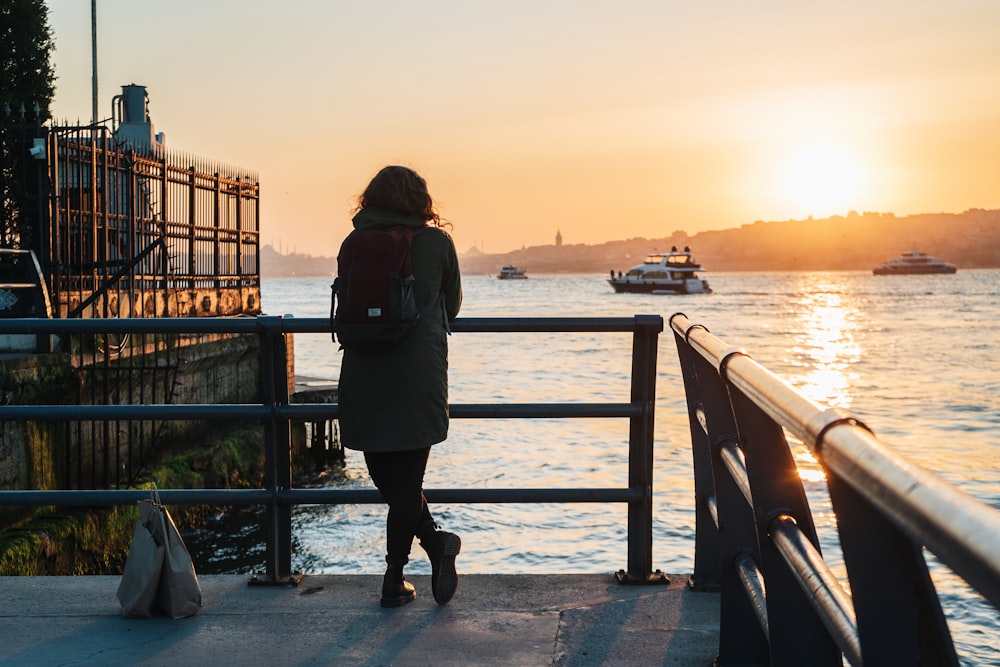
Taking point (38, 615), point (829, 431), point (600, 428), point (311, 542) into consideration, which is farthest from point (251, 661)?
point (600, 428)

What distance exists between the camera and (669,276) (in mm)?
109250

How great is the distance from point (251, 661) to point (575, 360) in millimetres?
40422

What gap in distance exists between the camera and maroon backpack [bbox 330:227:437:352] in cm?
399

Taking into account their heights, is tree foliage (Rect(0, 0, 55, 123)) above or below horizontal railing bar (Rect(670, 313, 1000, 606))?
above

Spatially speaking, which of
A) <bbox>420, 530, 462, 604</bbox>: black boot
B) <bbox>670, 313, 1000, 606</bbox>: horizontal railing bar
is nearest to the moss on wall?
<bbox>420, 530, 462, 604</bbox>: black boot

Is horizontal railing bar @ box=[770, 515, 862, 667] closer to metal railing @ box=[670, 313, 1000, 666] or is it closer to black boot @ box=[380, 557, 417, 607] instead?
metal railing @ box=[670, 313, 1000, 666]

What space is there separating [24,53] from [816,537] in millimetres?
23152

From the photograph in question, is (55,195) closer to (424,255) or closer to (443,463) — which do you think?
(443,463)

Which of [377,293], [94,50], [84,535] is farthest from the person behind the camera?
[94,50]

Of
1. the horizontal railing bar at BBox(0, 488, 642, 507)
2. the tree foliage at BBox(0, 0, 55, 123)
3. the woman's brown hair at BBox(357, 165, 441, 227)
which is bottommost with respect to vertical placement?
the horizontal railing bar at BBox(0, 488, 642, 507)

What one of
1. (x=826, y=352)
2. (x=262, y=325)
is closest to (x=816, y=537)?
(x=262, y=325)

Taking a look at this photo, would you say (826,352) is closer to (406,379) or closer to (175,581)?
(406,379)

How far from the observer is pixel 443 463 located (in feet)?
65.5

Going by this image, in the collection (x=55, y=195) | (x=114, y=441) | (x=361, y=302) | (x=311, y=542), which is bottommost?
(x=311, y=542)
